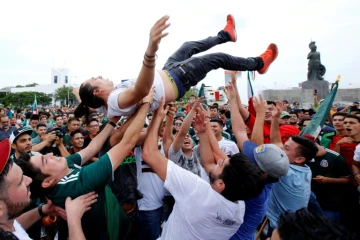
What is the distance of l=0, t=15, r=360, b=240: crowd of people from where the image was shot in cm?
187

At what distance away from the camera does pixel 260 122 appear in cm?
305

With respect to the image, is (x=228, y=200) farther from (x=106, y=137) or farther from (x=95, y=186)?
(x=106, y=137)

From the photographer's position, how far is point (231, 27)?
3949mm

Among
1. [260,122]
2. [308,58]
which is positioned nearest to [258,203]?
[260,122]

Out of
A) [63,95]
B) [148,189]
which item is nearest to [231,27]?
[148,189]

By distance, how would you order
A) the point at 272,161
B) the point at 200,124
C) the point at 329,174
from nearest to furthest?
1. the point at 272,161
2. the point at 200,124
3. the point at 329,174

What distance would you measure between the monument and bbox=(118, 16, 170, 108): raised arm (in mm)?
21920

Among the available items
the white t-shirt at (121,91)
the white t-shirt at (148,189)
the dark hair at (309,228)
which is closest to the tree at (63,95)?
the white t-shirt at (148,189)

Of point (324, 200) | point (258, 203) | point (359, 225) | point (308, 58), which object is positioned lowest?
point (359, 225)

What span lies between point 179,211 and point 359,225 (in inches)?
111

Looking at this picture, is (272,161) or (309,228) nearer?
(309,228)

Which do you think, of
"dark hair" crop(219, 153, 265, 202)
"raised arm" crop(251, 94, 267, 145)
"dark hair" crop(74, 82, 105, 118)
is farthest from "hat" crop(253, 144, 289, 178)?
"dark hair" crop(74, 82, 105, 118)

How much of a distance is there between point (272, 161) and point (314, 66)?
2235 centimetres

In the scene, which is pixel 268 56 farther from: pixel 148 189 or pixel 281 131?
pixel 148 189
